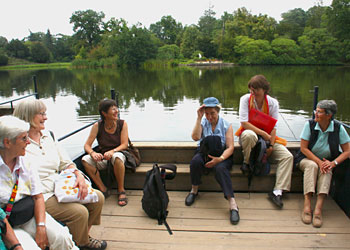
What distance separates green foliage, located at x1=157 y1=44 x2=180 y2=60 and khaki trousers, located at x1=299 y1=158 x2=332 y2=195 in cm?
4748

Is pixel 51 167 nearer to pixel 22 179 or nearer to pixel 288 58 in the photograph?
pixel 22 179

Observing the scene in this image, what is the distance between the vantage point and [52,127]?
9477mm

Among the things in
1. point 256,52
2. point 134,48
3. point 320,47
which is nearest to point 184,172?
point 320,47

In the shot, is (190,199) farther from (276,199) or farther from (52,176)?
(52,176)

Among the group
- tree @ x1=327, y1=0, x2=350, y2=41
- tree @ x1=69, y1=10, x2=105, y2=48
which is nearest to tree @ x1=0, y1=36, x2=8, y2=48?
tree @ x1=69, y1=10, x2=105, y2=48

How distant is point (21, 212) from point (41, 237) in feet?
0.64

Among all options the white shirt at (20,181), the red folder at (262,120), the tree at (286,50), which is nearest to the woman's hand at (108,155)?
the white shirt at (20,181)

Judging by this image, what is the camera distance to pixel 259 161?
2.87 metres

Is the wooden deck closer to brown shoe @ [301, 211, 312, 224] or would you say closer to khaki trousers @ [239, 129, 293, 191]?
brown shoe @ [301, 211, 312, 224]

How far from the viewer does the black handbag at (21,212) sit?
5.62ft

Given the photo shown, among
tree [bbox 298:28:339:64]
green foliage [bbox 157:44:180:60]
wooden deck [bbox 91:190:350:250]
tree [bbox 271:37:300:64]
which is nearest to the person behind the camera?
wooden deck [bbox 91:190:350:250]

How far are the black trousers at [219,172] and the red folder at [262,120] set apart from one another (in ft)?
1.57

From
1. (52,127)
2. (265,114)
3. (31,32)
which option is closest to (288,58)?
(52,127)

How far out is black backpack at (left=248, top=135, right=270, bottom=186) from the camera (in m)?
2.86
